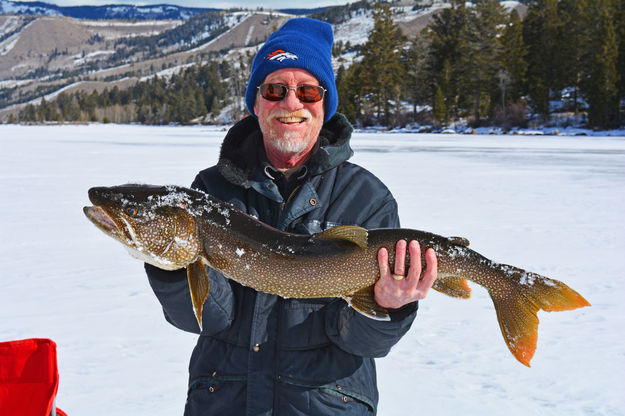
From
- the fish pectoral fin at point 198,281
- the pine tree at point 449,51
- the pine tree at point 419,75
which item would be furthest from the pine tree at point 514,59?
the fish pectoral fin at point 198,281

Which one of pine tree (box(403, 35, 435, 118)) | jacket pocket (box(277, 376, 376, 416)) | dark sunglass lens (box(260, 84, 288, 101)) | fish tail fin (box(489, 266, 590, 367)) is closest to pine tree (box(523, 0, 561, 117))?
pine tree (box(403, 35, 435, 118))

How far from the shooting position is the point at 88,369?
3756mm

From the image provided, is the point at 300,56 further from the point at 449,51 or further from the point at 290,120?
the point at 449,51

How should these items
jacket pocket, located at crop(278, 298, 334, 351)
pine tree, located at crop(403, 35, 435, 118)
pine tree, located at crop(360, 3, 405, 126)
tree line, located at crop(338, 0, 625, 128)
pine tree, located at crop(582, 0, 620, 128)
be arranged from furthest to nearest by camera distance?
pine tree, located at crop(360, 3, 405, 126)
pine tree, located at crop(403, 35, 435, 118)
tree line, located at crop(338, 0, 625, 128)
pine tree, located at crop(582, 0, 620, 128)
jacket pocket, located at crop(278, 298, 334, 351)

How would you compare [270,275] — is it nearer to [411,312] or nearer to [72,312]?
[411,312]

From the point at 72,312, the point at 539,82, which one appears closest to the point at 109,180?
the point at 72,312

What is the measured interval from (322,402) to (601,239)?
6737 millimetres

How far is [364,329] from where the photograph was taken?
2.19 meters

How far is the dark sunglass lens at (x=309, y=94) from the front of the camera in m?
2.61

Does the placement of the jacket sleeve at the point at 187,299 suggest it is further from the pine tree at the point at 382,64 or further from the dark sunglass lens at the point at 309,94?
the pine tree at the point at 382,64

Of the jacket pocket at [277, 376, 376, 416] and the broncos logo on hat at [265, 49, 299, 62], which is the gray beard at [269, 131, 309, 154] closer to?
the broncos logo on hat at [265, 49, 299, 62]

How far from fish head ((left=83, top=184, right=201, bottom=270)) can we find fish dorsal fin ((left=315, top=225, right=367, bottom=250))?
1.87 ft

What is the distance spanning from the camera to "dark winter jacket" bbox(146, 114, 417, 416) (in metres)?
2.23

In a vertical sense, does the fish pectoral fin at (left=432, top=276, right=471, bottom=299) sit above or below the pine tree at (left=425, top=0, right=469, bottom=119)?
below
